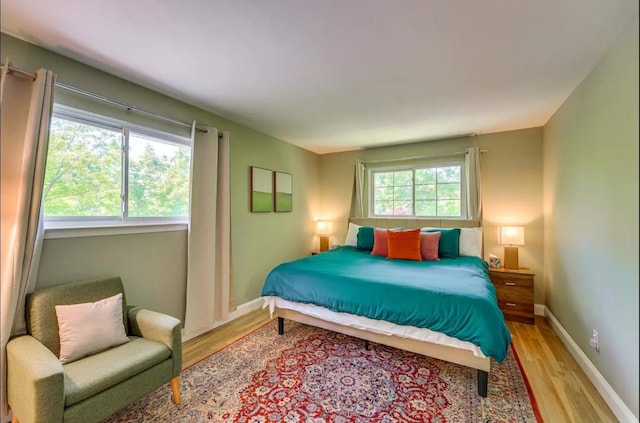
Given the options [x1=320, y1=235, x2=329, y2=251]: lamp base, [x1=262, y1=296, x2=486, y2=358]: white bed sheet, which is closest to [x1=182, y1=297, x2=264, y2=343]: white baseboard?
[x1=262, y1=296, x2=486, y2=358]: white bed sheet

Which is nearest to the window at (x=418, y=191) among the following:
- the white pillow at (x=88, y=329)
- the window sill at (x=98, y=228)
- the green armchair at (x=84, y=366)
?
the window sill at (x=98, y=228)

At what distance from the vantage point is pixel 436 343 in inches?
75.4

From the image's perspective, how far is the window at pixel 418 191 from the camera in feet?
12.5

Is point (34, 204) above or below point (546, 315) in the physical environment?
above

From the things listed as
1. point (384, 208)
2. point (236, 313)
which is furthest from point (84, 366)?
point (384, 208)

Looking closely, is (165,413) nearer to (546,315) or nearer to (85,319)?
(85,319)

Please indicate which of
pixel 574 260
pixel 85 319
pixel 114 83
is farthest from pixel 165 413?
pixel 574 260

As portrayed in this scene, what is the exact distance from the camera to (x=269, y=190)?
11.9 ft

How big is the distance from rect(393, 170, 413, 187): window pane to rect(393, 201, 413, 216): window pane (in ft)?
0.95

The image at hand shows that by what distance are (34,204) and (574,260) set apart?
3871 mm

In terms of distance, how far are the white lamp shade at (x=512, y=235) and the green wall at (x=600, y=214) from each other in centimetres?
27

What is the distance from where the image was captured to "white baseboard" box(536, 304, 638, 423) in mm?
1420

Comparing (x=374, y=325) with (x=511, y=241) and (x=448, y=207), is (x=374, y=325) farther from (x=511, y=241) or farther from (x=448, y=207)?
(x=448, y=207)

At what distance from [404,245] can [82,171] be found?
3.01 m
